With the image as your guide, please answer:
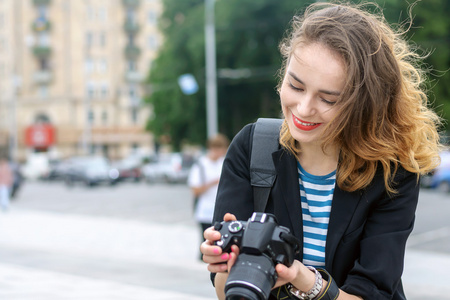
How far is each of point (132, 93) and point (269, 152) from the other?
62963 mm

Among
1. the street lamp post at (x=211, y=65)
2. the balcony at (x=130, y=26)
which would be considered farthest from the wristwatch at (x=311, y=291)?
the balcony at (x=130, y=26)

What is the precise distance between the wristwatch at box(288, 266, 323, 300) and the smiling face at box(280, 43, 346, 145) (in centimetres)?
37

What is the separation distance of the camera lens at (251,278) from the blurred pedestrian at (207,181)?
22.2ft

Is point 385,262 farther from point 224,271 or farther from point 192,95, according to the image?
point 192,95

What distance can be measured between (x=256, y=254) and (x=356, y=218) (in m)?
0.41

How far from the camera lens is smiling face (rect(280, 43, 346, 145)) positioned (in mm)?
1729

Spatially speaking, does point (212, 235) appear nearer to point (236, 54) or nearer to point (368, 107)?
point (368, 107)

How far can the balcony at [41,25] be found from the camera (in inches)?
2276

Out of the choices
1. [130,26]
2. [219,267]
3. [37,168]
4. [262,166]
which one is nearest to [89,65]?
[130,26]

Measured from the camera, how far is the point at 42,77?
200 feet

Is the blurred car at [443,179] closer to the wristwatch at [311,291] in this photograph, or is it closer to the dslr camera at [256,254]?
the wristwatch at [311,291]

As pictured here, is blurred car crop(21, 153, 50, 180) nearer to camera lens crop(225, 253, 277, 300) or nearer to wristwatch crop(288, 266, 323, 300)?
wristwatch crop(288, 266, 323, 300)

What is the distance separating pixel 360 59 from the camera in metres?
1.74

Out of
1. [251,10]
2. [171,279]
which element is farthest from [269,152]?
[251,10]
